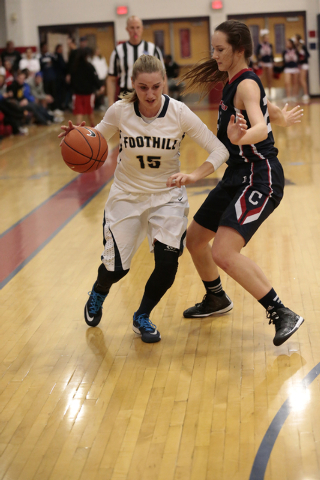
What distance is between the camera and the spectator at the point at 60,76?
15922mm

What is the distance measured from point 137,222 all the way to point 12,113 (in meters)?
9.83

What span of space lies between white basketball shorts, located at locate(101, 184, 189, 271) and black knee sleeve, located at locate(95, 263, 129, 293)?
46 mm

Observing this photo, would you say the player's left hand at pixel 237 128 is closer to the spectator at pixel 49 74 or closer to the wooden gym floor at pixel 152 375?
the wooden gym floor at pixel 152 375

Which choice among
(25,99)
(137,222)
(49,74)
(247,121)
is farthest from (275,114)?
(49,74)

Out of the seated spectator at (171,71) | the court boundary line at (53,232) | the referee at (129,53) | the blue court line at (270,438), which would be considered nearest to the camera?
the blue court line at (270,438)

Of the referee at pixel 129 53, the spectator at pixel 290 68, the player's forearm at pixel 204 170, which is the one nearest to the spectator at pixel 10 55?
the spectator at pixel 290 68

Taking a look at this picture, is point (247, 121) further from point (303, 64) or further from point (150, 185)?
point (303, 64)

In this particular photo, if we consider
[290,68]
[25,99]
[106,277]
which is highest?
[290,68]

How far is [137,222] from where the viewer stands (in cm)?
323

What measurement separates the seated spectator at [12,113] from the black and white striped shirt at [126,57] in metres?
5.18

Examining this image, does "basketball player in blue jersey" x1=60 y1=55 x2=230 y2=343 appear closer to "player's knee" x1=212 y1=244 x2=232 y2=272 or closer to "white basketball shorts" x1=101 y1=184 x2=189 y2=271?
"white basketball shorts" x1=101 y1=184 x2=189 y2=271

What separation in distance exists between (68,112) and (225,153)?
48.0 ft

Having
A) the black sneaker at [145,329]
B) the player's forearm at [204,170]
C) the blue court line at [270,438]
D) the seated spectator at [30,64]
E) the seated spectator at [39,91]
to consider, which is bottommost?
the blue court line at [270,438]

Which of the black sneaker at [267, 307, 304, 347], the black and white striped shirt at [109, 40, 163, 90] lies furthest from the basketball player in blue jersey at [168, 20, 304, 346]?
the black and white striped shirt at [109, 40, 163, 90]
